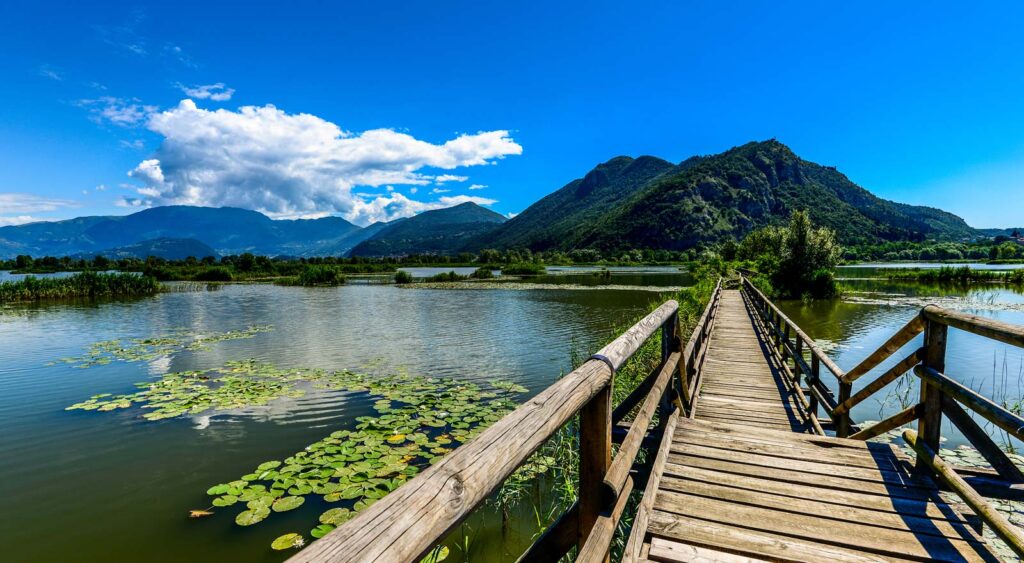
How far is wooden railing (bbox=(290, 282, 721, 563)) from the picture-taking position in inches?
35.7

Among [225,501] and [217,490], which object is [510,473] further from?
[217,490]

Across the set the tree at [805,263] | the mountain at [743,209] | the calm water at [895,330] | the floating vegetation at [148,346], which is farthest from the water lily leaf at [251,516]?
the mountain at [743,209]

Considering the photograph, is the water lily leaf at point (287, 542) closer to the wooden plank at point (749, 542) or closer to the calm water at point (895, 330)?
the wooden plank at point (749, 542)

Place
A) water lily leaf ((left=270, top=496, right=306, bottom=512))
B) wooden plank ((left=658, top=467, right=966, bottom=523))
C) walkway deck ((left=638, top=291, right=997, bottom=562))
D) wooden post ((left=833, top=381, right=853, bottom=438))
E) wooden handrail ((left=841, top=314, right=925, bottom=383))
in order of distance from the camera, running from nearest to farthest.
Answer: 1. walkway deck ((left=638, top=291, right=997, bottom=562))
2. wooden plank ((left=658, top=467, right=966, bottom=523))
3. wooden handrail ((left=841, top=314, right=925, bottom=383))
4. wooden post ((left=833, top=381, right=853, bottom=438))
5. water lily leaf ((left=270, top=496, right=306, bottom=512))

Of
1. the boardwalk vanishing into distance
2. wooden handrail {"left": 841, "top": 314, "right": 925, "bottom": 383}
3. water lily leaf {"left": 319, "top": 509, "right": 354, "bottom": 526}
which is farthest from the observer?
water lily leaf {"left": 319, "top": 509, "right": 354, "bottom": 526}

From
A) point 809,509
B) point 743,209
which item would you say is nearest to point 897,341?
point 809,509

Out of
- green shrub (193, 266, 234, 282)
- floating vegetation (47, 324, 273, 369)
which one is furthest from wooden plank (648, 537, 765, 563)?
green shrub (193, 266, 234, 282)

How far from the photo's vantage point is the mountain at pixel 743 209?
4924 inches

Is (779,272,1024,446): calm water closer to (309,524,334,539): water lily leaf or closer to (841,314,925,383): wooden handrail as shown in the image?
(841,314,925,383): wooden handrail

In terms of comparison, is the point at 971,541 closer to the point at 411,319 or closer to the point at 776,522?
the point at 776,522

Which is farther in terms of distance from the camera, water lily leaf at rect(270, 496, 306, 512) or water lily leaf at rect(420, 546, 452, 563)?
water lily leaf at rect(270, 496, 306, 512)

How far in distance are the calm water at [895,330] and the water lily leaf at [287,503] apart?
32.5 feet

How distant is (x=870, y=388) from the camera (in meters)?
4.19

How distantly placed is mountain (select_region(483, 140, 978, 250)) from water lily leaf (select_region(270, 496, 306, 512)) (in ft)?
413
